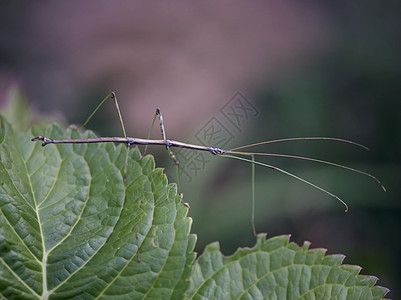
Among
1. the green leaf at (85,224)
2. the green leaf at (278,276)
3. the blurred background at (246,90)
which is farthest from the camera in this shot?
the blurred background at (246,90)

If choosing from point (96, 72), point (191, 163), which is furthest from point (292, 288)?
point (96, 72)

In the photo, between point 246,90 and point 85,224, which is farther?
point 246,90

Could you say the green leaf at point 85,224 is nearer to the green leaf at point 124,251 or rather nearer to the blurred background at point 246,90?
the green leaf at point 124,251

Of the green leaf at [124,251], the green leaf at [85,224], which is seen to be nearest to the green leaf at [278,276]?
the green leaf at [124,251]

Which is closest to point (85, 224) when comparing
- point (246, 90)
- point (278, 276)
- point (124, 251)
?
point (124, 251)

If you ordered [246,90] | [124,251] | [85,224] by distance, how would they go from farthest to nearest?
[246,90]
[85,224]
[124,251]

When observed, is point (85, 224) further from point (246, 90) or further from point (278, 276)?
point (246, 90)
